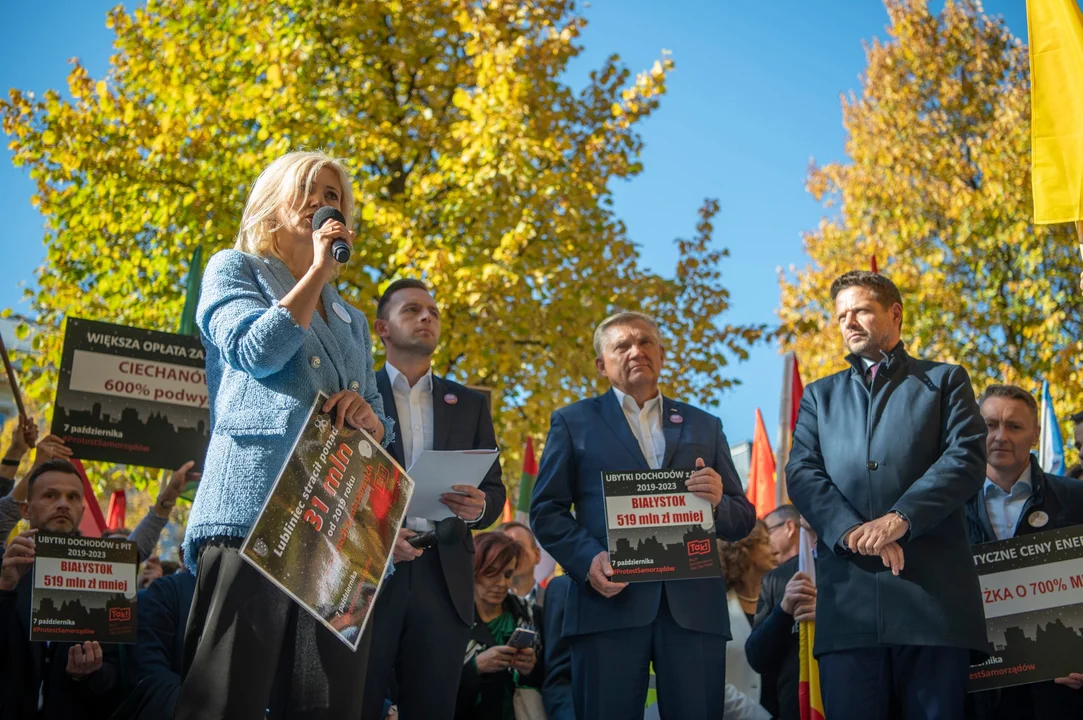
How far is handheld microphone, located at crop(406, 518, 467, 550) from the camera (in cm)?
455

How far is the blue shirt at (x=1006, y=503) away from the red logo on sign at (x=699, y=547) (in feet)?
5.74

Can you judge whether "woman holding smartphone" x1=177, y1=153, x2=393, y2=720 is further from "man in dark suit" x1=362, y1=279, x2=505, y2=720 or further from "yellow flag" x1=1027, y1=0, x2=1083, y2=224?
"yellow flag" x1=1027, y1=0, x2=1083, y2=224

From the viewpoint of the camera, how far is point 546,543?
4961 mm

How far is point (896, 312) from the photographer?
503cm

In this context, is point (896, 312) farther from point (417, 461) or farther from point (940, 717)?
point (417, 461)

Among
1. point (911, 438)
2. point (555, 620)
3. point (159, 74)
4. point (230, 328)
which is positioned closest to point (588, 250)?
point (159, 74)

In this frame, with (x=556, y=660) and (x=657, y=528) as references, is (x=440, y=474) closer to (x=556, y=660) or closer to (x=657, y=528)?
(x=657, y=528)

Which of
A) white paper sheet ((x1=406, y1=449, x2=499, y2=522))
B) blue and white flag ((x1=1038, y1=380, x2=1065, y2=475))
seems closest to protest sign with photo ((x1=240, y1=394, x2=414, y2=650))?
white paper sheet ((x1=406, y1=449, x2=499, y2=522))

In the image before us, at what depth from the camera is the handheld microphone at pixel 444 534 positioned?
4555 millimetres

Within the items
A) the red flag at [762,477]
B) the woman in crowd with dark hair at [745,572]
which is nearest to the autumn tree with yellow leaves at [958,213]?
the red flag at [762,477]

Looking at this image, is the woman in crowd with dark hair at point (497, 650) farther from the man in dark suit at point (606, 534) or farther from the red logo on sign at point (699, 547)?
the red logo on sign at point (699, 547)

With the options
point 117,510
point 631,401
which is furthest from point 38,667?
point 117,510

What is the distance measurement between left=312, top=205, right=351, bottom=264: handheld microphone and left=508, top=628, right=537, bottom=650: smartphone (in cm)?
315

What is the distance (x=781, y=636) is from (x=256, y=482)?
345 cm
